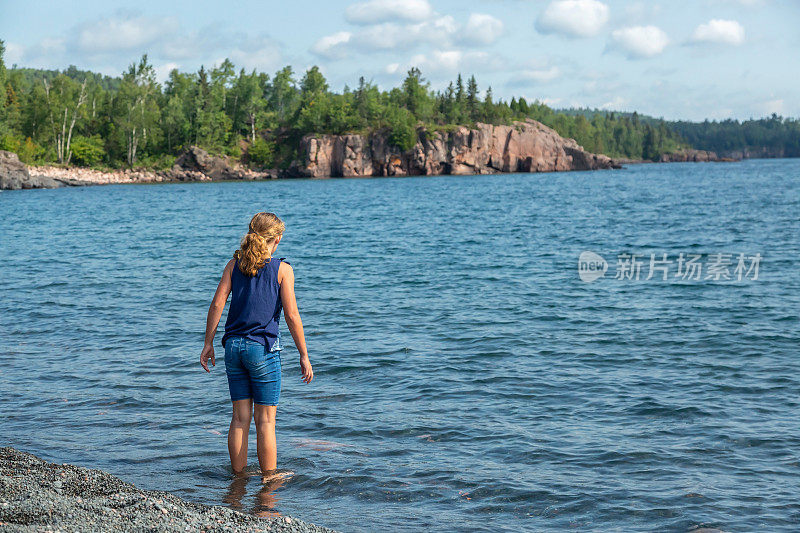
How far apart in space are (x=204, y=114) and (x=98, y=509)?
125 m

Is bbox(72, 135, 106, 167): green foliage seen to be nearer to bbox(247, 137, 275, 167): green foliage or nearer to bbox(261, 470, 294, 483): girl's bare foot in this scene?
bbox(247, 137, 275, 167): green foliage

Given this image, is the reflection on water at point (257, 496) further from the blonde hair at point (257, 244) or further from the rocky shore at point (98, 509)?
the blonde hair at point (257, 244)

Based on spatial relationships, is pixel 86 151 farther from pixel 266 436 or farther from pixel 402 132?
pixel 266 436

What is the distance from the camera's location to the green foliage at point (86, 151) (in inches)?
4313

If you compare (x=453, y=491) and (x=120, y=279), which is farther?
(x=120, y=279)

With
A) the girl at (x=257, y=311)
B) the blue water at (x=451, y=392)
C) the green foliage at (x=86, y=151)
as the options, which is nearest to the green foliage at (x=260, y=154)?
the green foliage at (x=86, y=151)

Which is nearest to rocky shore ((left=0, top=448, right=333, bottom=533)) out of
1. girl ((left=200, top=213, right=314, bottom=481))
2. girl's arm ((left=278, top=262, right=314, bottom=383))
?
girl ((left=200, top=213, right=314, bottom=481))

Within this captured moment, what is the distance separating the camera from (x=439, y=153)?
136 metres

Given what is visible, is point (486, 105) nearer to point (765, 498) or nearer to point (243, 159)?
point (243, 159)

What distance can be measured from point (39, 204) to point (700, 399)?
5959 cm

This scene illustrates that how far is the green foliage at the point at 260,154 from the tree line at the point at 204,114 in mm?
181

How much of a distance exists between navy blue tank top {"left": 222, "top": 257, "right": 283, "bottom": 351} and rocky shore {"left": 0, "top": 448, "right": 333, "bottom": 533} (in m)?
1.53

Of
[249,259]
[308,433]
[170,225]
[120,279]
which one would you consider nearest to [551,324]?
[308,433]

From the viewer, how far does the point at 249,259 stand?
6559 millimetres
